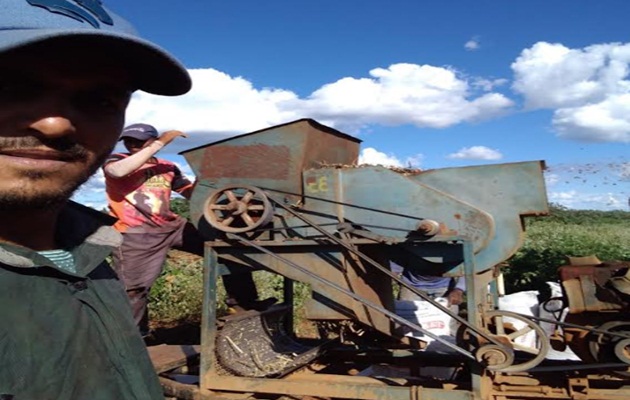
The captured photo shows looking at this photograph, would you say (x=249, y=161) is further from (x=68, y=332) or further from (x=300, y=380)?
(x=68, y=332)

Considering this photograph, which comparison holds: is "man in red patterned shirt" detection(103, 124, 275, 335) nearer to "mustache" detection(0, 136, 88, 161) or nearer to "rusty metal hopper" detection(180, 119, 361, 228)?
"rusty metal hopper" detection(180, 119, 361, 228)

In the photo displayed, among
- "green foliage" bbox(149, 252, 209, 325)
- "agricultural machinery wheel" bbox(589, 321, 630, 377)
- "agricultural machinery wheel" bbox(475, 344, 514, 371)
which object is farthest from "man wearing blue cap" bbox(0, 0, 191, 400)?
"green foliage" bbox(149, 252, 209, 325)

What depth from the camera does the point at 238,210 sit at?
394 cm

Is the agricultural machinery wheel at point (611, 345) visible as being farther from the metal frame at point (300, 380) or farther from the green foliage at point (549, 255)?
the green foliage at point (549, 255)

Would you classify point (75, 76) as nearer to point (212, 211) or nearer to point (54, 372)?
point (54, 372)

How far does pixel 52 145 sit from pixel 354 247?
118 inches

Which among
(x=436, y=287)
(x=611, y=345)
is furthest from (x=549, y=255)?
(x=611, y=345)

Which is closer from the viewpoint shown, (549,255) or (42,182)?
(42,182)

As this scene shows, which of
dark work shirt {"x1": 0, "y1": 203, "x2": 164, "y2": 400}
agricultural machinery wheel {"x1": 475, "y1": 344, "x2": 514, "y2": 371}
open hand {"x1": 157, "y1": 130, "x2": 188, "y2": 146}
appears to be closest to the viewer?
dark work shirt {"x1": 0, "y1": 203, "x2": 164, "y2": 400}

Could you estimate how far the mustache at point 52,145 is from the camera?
2.65ft

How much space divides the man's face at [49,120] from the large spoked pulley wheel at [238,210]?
116 inches

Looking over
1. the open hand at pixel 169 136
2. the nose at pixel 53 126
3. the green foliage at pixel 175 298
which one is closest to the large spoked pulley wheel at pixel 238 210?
the open hand at pixel 169 136

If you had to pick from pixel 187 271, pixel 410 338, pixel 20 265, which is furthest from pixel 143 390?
pixel 187 271

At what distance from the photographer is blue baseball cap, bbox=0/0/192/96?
0.74 m
